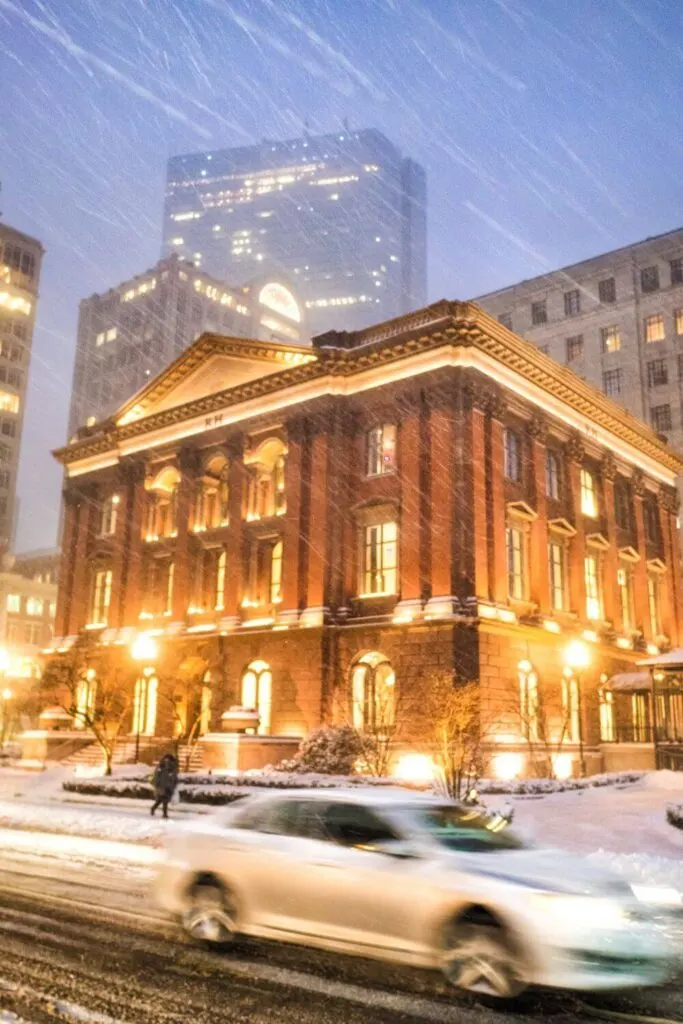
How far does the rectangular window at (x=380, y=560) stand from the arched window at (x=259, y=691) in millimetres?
5633

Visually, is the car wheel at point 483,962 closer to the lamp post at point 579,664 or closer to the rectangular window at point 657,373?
the lamp post at point 579,664

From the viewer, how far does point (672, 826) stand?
19.0m

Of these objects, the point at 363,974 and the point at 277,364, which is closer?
the point at 363,974

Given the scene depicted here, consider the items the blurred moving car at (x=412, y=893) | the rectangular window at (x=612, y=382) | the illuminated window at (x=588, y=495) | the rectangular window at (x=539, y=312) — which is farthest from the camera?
the rectangular window at (x=539, y=312)

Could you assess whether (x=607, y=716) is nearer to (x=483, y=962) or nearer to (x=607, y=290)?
(x=483, y=962)

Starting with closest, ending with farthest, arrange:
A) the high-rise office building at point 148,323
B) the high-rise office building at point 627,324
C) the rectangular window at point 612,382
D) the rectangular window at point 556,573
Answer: the rectangular window at point 556,573 → the high-rise office building at point 627,324 → the rectangular window at point 612,382 → the high-rise office building at point 148,323

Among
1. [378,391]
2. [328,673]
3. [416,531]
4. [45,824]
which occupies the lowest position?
[45,824]

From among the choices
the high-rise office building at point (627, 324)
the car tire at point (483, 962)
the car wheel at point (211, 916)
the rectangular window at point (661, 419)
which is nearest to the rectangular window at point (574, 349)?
the high-rise office building at point (627, 324)

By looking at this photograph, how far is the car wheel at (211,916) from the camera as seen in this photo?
8.76m

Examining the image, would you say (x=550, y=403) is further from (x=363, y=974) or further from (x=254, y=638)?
(x=363, y=974)

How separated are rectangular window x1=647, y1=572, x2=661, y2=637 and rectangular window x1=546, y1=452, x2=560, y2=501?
10579 millimetres

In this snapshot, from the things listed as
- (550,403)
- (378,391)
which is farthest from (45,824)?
(550,403)

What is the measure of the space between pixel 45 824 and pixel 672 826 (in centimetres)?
1482

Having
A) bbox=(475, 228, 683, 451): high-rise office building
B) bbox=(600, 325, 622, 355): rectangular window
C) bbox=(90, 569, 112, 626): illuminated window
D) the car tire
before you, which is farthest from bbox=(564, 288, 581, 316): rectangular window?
the car tire
